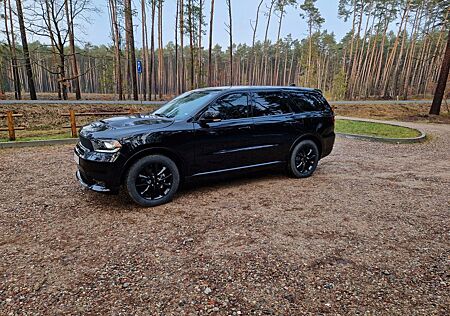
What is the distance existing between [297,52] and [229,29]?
36.8 metres

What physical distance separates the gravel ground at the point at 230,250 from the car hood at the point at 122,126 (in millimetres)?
1059

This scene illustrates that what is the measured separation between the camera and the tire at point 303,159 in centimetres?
530

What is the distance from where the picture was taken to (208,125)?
424cm

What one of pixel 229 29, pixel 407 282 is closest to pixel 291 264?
pixel 407 282

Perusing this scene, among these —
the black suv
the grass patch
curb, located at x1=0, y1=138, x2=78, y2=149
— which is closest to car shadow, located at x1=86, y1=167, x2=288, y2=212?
the black suv

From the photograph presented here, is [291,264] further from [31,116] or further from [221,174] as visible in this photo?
[31,116]

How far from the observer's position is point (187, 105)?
459 cm

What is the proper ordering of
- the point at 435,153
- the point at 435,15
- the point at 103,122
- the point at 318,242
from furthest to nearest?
the point at 435,15 → the point at 435,153 → the point at 103,122 → the point at 318,242

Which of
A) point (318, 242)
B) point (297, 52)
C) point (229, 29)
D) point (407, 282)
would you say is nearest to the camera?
point (407, 282)

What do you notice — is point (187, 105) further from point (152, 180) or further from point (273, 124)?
point (273, 124)

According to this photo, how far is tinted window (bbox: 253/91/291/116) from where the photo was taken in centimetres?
480

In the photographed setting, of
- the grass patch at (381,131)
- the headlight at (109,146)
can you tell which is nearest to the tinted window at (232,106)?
the headlight at (109,146)

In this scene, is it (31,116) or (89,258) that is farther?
(31,116)

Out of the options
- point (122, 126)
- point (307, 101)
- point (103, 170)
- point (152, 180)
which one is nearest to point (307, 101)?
point (307, 101)
